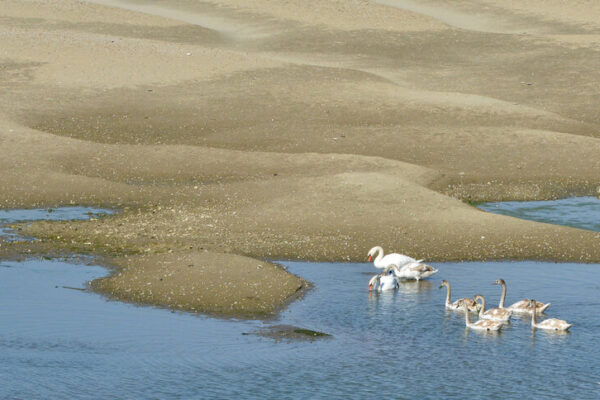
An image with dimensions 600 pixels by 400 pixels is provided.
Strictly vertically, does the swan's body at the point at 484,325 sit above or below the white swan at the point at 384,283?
above

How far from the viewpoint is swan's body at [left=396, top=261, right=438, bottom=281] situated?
3065cm

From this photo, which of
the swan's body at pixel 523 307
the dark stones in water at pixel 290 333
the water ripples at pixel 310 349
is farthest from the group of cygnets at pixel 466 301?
the dark stones in water at pixel 290 333

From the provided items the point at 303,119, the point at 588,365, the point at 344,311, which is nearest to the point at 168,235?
the point at 344,311

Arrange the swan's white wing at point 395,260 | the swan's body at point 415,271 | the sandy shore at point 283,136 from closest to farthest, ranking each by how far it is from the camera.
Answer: the swan's body at point 415,271 < the swan's white wing at point 395,260 < the sandy shore at point 283,136

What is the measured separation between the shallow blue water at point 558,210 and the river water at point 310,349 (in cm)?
877

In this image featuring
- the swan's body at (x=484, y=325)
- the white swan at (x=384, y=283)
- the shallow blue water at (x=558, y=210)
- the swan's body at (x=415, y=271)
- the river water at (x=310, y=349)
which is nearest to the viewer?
the river water at (x=310, y=349)

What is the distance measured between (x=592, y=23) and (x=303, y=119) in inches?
1650

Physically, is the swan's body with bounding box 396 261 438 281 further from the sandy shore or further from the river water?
the sandy shore

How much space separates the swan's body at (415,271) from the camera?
30.7m

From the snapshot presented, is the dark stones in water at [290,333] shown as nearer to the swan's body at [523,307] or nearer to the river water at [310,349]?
the river water at [310,349]

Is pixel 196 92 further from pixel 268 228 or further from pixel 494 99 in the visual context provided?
pixel 268 228

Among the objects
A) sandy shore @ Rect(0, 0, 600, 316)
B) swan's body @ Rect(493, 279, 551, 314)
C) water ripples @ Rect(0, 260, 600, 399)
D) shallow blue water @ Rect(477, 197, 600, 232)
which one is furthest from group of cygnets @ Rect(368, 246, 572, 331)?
shallow blue water @ Rect(477, 197, 600, 232)

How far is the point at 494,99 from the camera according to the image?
60.5 m

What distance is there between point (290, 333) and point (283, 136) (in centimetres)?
2782
